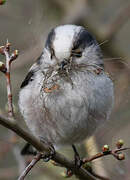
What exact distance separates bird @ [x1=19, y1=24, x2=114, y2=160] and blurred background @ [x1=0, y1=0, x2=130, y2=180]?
17.8 inches

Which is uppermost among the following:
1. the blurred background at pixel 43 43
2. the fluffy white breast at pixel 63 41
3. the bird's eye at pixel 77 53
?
the fluffy white breast at pixel 63 41

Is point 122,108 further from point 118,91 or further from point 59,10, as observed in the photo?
point 59,10

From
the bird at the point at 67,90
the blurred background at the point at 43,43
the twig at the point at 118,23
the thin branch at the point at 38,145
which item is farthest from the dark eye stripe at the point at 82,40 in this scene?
the twig at the point at 118,23

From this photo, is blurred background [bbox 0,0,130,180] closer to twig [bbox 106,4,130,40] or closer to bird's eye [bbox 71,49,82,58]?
twig [bbox 106,4,130,40]

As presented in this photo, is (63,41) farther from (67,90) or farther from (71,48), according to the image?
(67,90)

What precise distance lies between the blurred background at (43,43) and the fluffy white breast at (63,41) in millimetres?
736

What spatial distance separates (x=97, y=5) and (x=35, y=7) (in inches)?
37.0

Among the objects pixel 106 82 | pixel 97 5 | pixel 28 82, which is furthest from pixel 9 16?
pixel 106 82

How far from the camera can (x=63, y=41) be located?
3.00m

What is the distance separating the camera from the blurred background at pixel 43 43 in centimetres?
393

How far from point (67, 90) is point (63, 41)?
0.38m

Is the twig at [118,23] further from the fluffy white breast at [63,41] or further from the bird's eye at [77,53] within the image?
the bird's eye at [77,53]

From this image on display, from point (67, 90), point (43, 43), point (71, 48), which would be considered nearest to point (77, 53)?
point (71, 48)


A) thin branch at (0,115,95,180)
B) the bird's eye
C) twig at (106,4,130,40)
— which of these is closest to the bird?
the bird's eye
